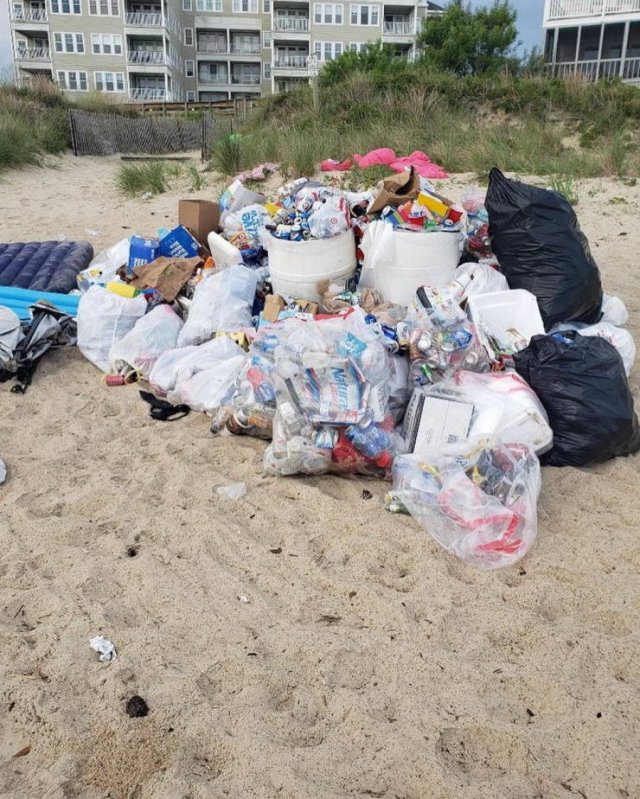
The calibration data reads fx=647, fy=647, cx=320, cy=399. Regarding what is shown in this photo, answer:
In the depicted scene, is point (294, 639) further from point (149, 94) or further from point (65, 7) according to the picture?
point (65, 7)

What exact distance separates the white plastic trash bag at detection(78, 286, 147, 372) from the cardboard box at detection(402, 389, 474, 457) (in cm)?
198

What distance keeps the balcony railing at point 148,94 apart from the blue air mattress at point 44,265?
37.4 meters

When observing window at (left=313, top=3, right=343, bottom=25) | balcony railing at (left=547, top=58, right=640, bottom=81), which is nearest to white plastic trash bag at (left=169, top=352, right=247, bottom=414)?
balcony railing at (left=547, top=58, right=640, bottom=81)

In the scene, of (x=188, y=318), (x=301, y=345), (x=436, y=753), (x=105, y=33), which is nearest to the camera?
(x=436, y=753)

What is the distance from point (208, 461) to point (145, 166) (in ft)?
24.3

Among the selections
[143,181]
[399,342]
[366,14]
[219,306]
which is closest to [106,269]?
[219,306]

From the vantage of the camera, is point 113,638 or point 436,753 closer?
point 436,753

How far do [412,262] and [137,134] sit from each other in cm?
1600

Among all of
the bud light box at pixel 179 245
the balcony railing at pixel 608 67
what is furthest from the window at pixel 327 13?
the bud light box at pixel 179 245

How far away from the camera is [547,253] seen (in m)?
3.33

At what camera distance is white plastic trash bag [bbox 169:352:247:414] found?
311 cm

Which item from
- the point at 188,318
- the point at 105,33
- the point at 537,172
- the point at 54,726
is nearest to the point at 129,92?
the point at 105,33

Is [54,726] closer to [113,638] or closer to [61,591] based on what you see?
[113,638]

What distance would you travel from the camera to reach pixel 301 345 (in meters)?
2.72
